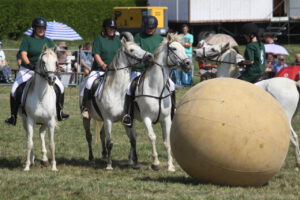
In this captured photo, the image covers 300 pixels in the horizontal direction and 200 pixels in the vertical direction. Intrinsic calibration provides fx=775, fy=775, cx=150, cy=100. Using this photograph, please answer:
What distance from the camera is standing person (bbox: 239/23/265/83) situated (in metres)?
13.8

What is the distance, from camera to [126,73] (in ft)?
43.4

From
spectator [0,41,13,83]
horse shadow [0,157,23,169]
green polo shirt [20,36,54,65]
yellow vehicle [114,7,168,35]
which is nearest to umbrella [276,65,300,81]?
green polo shirt [20,36,54,65]

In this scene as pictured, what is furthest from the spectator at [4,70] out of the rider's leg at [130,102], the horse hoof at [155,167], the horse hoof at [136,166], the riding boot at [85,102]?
the horse hoof at [155,167]

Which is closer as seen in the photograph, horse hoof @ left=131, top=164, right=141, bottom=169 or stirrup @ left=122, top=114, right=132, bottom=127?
stirrup @ left=122, top=114, right=132, bottom=127

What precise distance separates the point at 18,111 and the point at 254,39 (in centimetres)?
443

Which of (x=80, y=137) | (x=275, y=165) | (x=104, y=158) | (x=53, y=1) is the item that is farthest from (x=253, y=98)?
(x=53, y=1)

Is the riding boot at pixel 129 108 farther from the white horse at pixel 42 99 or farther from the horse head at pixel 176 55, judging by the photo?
the white horse at pixel 42 99

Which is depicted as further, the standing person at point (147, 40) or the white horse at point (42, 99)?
the standing person at point (147, 40)

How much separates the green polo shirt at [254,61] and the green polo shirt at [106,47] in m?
2.33

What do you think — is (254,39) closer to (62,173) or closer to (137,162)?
(137,162)

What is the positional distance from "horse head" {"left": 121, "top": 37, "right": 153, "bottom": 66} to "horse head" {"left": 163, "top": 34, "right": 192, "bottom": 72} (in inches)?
14.6

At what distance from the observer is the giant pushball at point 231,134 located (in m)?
10.3

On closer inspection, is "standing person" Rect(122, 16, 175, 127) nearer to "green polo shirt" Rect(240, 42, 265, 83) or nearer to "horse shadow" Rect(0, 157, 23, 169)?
"green polo shirt" Rect(240, 42, 265, 83)

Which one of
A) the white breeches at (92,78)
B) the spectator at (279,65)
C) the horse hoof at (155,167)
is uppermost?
the white breeches at (92,78)
